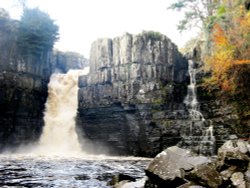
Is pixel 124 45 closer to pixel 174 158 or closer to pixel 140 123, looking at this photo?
pixel 140 123

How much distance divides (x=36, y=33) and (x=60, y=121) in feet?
32.3

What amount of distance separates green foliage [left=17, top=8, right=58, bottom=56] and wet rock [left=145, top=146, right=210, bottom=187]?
90.5 feet

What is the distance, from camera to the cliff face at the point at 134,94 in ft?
109

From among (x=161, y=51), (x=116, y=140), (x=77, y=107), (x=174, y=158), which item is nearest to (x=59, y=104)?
(x=77, y=107)

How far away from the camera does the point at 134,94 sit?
34719 millimetres

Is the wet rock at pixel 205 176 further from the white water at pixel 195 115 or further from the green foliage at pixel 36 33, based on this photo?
the green foliage at pixel 36 33

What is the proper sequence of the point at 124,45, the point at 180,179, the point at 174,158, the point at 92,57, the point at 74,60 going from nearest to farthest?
the point at 180,179 < the point at 174,158 < the point at 124,45 < the point at 92,57 < the point at 74,60

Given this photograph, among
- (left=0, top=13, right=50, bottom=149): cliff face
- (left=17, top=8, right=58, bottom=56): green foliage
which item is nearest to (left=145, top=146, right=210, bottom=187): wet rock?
(left=0, top=13, right=50, bottom=149): cliff face

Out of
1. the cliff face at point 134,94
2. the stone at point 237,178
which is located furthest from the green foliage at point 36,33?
the stone at point 237,178

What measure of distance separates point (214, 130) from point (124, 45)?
40.3 feet

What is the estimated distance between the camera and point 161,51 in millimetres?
36438

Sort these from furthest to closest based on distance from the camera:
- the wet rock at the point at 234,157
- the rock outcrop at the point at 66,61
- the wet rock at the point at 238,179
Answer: the rock outcrop at the point at 66,61
the wet rock at the point at 234,157
the wet rock at the point at 238,179

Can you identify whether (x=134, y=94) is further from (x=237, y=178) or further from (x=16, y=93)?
(x=237, y=178)

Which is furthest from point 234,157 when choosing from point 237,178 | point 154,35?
point 154,35
